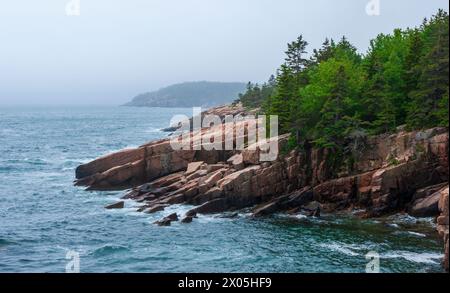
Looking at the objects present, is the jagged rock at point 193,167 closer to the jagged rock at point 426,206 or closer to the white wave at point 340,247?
the white wave at point 340,247

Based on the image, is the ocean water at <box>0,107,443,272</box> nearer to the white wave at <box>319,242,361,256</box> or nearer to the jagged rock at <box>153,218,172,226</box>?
the white wave at <box>319,242,361,256</box>

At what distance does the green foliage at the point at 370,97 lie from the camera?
48.5 metres

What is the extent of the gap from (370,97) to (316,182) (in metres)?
11.5

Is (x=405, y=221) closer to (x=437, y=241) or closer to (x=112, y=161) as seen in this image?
(x=437, y=241)

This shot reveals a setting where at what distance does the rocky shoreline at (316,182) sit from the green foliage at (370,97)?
1.64 metres

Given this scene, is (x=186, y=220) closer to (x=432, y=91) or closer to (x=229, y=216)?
(x=229, y=216)

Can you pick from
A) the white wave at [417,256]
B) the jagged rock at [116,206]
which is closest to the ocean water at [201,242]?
the white wave at [417,256]

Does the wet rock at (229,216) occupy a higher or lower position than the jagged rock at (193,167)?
lower

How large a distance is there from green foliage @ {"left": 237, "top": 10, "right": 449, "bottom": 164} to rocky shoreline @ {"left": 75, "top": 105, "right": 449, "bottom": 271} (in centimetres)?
164

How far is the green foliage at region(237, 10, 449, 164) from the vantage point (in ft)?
159

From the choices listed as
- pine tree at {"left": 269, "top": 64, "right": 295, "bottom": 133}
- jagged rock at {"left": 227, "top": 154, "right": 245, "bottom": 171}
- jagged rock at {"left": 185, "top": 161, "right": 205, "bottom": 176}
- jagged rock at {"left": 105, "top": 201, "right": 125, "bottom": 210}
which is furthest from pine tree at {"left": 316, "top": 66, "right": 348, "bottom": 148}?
jagged rock at {"left": 105, "top": 201, "right": 125, "bottom": 210}

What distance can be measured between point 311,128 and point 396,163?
11479mm
